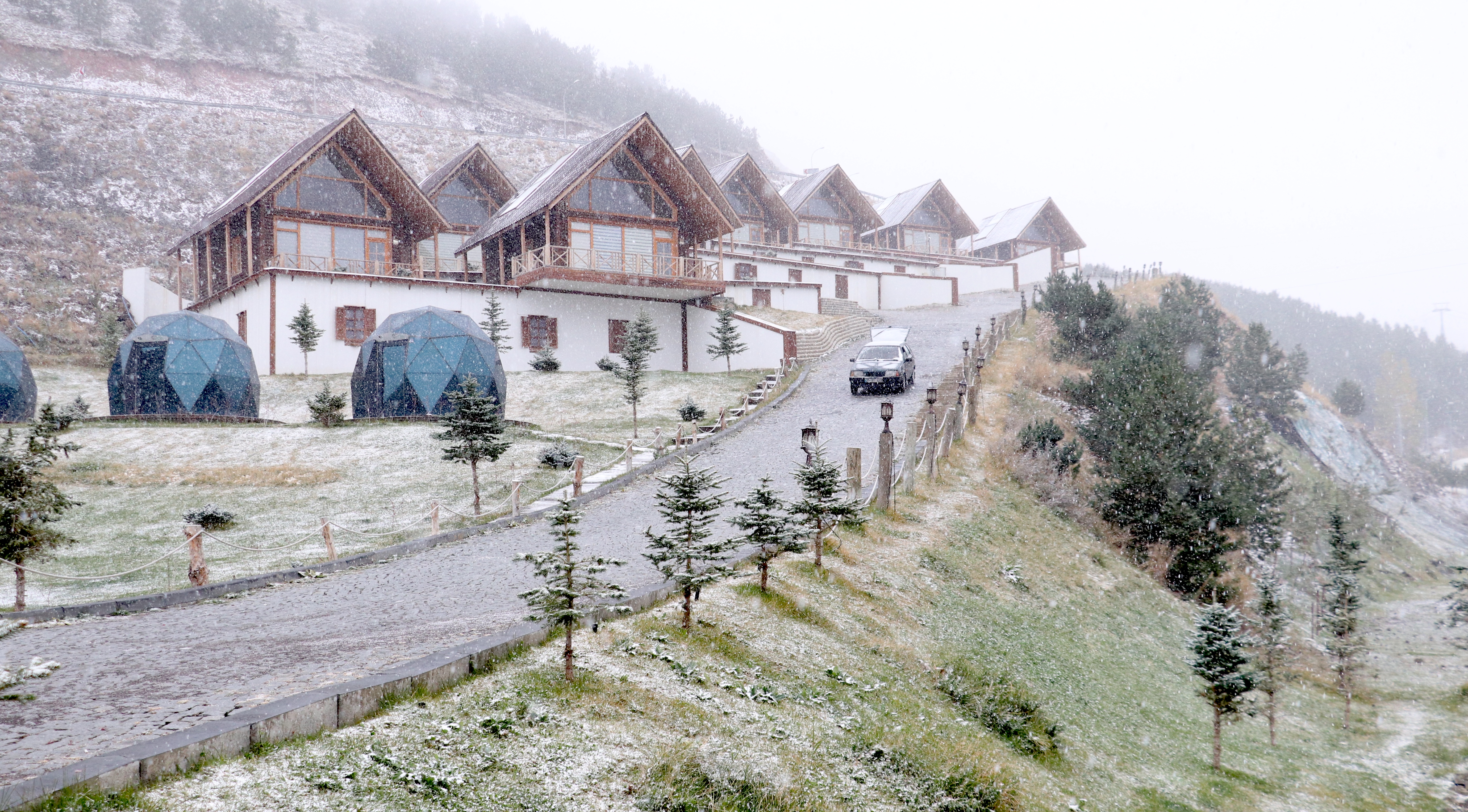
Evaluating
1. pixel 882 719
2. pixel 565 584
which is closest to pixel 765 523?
pixel 882 719

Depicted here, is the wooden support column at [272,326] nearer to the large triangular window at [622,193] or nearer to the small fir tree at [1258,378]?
the large triangular window at [622,193]

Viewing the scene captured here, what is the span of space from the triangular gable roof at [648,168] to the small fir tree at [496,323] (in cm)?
→ 362

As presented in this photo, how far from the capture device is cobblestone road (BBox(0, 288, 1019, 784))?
651cm

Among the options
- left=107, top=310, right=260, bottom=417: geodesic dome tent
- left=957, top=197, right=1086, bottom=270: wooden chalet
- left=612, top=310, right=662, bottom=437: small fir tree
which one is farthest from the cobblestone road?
left=957, top=197, right=1086, bottom=270: wooden chalet

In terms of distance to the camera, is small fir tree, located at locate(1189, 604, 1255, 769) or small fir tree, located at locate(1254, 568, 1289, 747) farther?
small fir tree, located at locate(1254, 568, 1289, 747)

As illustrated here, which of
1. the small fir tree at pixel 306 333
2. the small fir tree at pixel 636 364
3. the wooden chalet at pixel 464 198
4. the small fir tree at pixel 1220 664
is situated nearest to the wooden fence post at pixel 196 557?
the small fir tree at pixel 636 364

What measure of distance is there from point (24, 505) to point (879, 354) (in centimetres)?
2341

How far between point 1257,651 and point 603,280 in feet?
85.7

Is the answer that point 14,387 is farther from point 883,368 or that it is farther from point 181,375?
point 883,368

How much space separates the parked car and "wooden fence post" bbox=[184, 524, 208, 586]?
2014 centimetres

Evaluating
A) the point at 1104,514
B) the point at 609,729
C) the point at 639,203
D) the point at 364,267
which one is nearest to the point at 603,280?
the point at 639,203

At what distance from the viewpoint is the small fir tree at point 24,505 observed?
440 inches

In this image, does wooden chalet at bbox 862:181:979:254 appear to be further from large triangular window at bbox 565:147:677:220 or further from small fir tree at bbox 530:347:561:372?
small fir tree at bbox 530:347:561:372

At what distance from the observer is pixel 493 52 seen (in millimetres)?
102938
